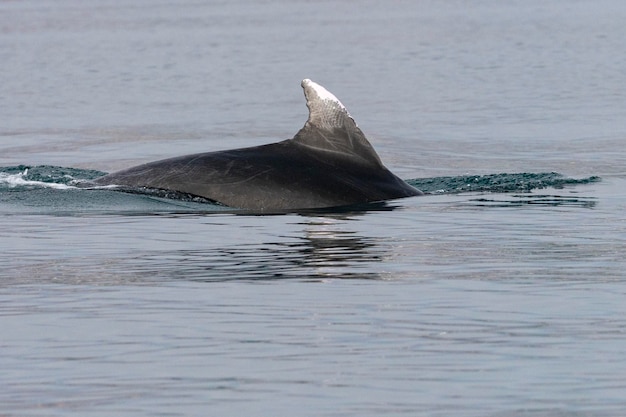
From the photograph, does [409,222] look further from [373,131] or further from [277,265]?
[373,131]

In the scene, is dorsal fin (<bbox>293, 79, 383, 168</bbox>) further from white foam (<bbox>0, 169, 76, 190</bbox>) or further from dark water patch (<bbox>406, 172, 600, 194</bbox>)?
white foam (<bbox>0, 169, 76, 190</bbox>)

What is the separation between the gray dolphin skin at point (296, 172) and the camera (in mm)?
17250

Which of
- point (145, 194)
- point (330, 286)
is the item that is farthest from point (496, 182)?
point (330, 286)

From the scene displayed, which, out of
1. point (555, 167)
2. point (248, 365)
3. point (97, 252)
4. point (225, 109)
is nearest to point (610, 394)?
point (248, 365)

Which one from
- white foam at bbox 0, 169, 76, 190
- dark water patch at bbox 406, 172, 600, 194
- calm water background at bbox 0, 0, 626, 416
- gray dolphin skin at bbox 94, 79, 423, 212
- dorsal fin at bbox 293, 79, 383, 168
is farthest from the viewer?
dark water patch at bbox 406, 172, 600, 194

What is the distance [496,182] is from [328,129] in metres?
3.46

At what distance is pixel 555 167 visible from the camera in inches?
901

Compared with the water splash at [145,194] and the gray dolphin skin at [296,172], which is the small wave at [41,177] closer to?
the water splash at [145,194]

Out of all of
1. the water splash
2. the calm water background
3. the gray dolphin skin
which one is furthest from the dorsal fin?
the calm water background

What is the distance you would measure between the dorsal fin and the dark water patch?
1.86m

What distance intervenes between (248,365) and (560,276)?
3.78 meters

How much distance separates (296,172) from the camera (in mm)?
17297

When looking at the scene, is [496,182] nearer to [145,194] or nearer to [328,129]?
[328,129]

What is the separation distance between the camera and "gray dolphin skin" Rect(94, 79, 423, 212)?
1725cm
